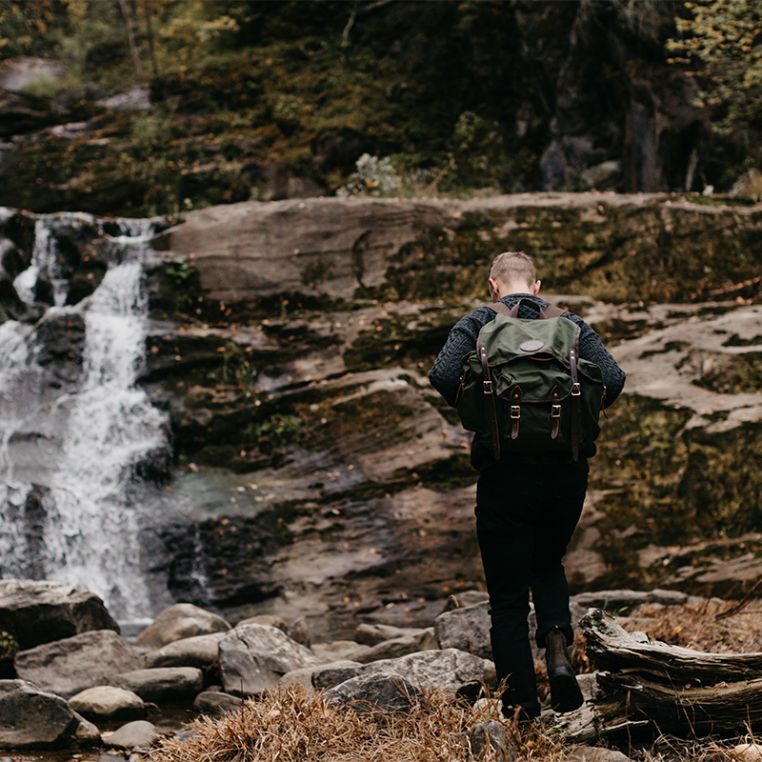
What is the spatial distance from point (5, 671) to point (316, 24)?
18277 millimetres

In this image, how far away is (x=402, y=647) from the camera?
7207mm

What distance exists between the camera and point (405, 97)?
20.2m

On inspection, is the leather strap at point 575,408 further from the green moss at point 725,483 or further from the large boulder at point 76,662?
the green moss at point 725,483

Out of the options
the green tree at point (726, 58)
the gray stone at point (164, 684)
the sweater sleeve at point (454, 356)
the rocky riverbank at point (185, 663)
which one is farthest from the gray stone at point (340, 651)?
the green tree at point (726, 58)

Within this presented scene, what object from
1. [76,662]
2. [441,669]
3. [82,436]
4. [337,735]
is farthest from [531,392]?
→ [82,436]

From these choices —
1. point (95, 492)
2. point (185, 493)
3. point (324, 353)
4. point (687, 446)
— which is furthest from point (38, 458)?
point (687, 446)

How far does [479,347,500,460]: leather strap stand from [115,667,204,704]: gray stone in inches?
169

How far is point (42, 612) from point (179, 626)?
4.28ft

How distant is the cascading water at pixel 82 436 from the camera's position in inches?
421

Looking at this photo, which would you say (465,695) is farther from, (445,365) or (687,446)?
(687,446)

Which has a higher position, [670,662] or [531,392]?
[531,392]

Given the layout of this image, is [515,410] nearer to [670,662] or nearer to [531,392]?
[531,392]

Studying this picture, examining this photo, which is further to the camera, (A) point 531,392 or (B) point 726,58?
(B) point 726,58

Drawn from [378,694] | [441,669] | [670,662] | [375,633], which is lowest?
[375,633]
